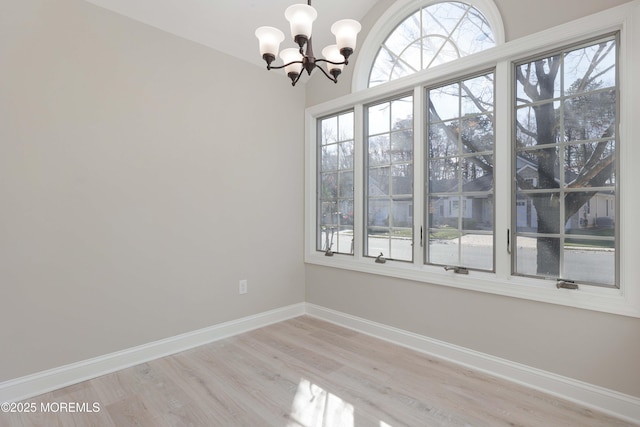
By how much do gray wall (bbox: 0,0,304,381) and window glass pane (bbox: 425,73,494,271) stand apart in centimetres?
162

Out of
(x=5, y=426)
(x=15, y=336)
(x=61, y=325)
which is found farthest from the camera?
(x=61, y=325)

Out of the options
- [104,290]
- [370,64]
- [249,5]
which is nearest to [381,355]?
[104,290]

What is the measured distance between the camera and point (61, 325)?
2223 millimetres

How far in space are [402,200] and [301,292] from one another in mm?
1596

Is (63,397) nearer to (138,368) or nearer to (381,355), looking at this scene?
(138,368)

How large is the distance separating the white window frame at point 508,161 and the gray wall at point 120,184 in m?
0.94

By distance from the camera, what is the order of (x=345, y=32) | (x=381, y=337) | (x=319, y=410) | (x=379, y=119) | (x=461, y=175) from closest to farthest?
1. (x=345, y=32)
2. (x=319, y=410)
3. (x=461, y=175)
4. (x=381, y=337)
5. (x=379, y=119)

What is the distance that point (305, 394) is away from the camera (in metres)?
2.13

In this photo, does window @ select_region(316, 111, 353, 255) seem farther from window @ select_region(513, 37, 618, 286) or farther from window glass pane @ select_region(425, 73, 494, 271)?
window @ select_region(513, 37, 618, 286)

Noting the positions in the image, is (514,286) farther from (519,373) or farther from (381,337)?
(381,337)

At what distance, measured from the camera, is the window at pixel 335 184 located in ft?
11.3

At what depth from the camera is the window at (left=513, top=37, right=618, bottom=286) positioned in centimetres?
201

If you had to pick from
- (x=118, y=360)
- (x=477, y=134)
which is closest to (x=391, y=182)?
(x=477, y=134)

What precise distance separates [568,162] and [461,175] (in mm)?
682
